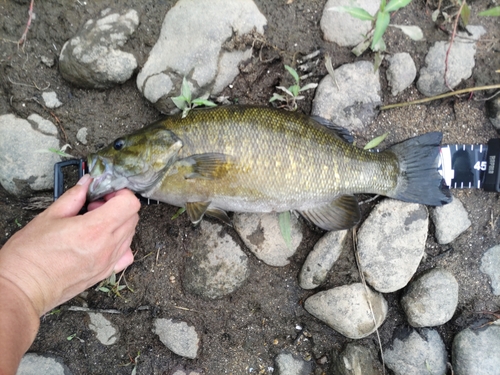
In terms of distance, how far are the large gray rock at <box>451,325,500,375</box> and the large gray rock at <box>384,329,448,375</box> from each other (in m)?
0.12

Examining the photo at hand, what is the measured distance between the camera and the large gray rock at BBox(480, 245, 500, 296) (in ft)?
11.5

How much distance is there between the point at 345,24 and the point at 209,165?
1.65 meters

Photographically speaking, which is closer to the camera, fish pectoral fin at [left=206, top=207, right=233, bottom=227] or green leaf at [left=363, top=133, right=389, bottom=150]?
fish pectoral fin at [left=206, top=207, right=233, bottom=227]

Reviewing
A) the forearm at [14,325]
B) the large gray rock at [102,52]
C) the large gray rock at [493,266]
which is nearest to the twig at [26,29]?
the large gray rock at [102,52]

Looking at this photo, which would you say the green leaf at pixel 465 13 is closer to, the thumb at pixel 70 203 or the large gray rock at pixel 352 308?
the large gray rock at pixel 352 308

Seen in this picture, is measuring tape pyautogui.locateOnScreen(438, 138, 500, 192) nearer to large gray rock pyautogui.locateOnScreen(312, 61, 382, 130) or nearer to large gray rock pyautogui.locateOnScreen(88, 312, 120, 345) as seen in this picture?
large gray rock pyautogui.locateOnScreen(312, 61, 382, 130)

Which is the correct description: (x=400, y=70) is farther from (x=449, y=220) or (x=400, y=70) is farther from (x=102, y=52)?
(x=102, y=52)

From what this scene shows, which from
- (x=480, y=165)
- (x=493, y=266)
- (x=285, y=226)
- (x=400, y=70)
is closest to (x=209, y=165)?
(x=285, y=226)

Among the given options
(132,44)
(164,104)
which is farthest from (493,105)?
(132,44)

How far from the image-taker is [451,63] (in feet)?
10.9

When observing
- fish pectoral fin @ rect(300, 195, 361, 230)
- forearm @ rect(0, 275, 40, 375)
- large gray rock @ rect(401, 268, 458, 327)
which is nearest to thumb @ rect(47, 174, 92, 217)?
forearm @ rect(0, 275, 40, 375)

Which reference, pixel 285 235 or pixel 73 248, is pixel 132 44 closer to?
pixel 73 248

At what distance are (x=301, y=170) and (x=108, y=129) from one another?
1.66 meters

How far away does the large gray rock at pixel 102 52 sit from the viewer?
3143 mm
